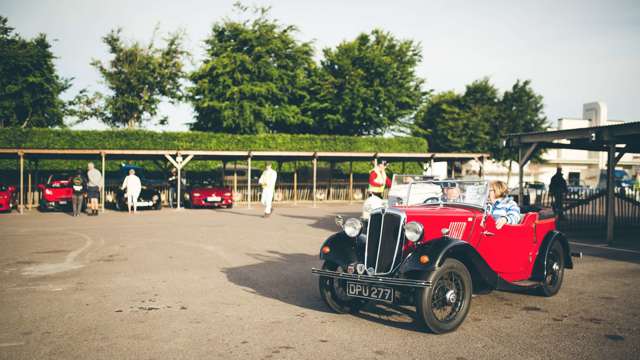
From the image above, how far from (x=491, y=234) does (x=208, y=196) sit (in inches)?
759

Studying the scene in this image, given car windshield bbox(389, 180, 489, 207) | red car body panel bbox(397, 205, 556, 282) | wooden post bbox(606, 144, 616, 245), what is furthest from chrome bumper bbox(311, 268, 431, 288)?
wooden post bbox(606, 144, 616, 245)

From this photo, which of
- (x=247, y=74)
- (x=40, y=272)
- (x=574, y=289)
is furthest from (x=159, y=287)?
(x=247, y=74)

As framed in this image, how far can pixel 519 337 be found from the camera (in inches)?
197

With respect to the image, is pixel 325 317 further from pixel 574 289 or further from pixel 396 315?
pixel 574 289

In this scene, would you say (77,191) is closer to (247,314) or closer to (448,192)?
(247,314)

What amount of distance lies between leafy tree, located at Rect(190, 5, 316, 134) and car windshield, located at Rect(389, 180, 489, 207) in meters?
32.2

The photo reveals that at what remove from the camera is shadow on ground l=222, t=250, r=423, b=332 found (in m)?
5.84

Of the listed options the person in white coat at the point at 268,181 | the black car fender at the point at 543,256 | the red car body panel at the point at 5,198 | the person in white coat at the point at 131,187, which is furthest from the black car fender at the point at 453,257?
the red car body panel at the point at 5,198

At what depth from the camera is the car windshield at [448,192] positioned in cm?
A: 634

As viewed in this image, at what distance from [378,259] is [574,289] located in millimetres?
3475

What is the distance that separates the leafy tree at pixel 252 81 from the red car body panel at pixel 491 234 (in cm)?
3308

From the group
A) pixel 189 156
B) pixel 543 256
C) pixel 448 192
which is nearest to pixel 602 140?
pixel 543 256

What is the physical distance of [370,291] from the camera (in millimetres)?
5289

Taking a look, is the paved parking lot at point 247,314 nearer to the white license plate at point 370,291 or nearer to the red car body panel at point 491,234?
the white license plate at point 370,291
